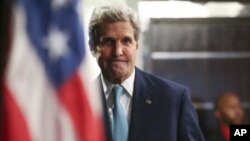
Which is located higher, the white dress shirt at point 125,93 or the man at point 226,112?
the white dress shirt at point 125,93

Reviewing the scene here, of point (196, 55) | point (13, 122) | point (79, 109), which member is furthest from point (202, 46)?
point (13, 122)

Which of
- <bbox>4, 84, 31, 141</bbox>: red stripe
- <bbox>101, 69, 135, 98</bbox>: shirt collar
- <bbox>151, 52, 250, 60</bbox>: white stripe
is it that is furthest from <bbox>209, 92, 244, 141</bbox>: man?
<bbox>4, 84, 31, 141</bbox>: red stripe

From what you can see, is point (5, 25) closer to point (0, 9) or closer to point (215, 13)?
point (0, 9)

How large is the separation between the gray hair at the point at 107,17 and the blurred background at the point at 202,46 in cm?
5

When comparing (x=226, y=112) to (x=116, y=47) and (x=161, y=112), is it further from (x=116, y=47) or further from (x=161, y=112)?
Answer: (x=116, y=47)

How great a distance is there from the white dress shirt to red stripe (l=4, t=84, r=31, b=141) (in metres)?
0.31

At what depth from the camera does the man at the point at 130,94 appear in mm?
1146

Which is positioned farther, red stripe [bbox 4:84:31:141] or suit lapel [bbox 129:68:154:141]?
suit lapel [bbox 129:68:154:141]

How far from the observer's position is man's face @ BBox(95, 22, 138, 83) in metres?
1.15

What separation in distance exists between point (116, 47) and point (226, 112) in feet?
1.19

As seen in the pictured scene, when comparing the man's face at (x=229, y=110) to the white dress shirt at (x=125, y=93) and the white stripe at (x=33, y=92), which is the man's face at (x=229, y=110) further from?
the white stripe at (x=33, y=92)

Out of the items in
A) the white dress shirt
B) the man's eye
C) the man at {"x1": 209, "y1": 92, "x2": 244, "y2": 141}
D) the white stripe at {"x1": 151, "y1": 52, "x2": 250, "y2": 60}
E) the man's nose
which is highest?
the man's eye

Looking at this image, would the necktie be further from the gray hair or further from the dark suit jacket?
the gray hair

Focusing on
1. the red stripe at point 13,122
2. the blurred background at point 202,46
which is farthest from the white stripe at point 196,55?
the red stripe at point 13,122
